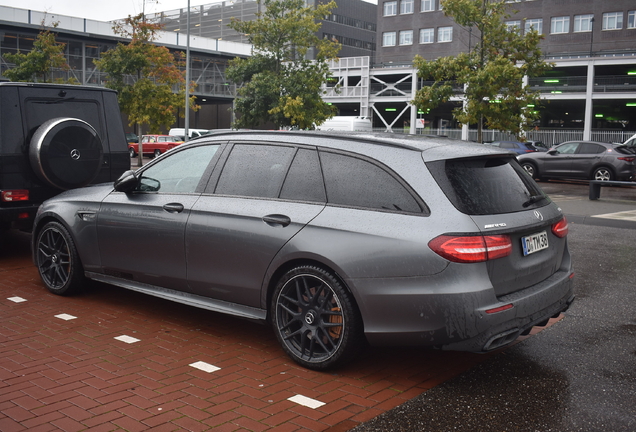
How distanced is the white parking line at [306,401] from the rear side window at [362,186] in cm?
132

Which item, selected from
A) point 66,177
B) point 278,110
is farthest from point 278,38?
point 66,177

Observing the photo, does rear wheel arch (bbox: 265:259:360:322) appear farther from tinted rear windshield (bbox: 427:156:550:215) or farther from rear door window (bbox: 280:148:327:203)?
tinted rear windshield (bbox: 427:156:550:215)

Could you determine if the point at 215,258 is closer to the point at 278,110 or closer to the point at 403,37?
the point at 278,110

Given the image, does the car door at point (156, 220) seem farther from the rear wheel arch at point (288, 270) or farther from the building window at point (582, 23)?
the building window at point (582, 23)

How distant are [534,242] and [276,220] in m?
1.80

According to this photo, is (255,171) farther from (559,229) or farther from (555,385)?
(555,385)

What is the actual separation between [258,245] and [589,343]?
277cm

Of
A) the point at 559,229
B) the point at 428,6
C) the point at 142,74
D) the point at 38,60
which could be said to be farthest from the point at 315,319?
the point at 428,6

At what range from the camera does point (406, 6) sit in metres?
65.4

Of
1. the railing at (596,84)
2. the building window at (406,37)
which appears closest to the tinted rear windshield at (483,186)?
the railing at (596,84)

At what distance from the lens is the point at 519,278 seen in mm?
4293

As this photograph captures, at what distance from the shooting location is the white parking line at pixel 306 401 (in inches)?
156

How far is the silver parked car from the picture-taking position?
4.07 meters

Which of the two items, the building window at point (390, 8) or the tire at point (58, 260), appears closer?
the tire at point (58, 260)
